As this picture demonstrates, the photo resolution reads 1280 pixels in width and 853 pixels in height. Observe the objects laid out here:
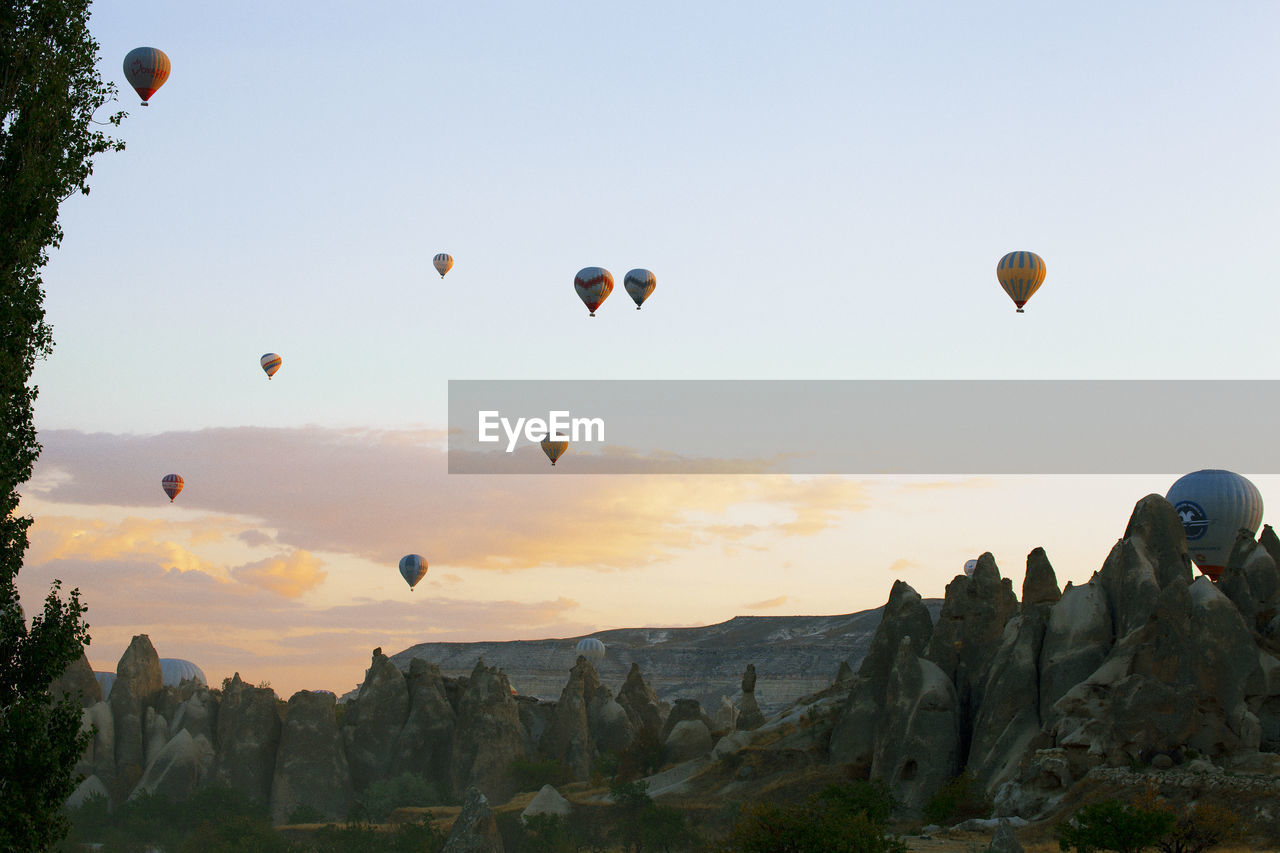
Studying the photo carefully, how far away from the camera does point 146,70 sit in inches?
2340

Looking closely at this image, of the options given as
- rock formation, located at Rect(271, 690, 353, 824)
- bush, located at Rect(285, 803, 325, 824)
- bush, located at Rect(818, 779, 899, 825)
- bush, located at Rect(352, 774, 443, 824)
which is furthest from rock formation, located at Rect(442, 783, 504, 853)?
rock formation, located at Rect(271, 690, 353, 824)

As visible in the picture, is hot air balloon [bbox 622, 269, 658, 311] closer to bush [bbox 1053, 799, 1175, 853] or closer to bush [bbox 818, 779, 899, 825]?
bush [bbox 818, 779, 899, 825]

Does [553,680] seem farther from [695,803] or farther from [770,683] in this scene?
[695,803]

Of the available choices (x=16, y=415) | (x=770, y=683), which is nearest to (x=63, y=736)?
(x=16, y=415)

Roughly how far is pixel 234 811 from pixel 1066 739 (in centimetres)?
4457

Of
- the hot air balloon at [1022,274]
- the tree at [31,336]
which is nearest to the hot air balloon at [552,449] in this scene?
the hot air balloon at [1022,274]

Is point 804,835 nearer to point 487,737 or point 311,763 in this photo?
point 487,737

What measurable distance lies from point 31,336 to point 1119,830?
95.0 feet

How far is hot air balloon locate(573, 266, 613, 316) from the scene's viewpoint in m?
73.1

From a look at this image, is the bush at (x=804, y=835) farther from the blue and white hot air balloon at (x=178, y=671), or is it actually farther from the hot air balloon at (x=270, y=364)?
the blue and white hot air balloon at (x=178, y=671)

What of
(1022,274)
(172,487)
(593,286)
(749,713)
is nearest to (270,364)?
(172,487)

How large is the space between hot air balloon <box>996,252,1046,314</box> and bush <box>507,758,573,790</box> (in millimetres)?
36078

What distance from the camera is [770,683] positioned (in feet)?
523

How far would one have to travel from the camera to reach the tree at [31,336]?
23.2 m
